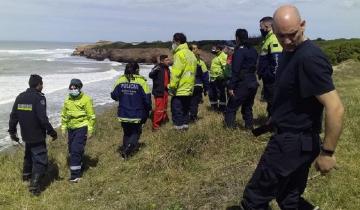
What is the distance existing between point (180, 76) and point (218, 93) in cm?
328

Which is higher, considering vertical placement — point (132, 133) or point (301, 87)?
point (301, 87)

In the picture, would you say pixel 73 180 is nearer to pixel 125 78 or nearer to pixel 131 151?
pixel 131 151

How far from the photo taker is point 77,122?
26.6 feet

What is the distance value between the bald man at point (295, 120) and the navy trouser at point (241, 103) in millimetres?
4526

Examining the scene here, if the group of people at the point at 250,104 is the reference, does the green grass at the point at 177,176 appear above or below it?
below

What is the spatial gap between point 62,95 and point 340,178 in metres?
17.1

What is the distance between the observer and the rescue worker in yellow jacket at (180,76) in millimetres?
8961

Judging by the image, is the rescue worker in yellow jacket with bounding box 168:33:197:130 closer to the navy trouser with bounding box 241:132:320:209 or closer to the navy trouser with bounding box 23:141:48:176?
the navy trouser with bounding box 23:141:48:176

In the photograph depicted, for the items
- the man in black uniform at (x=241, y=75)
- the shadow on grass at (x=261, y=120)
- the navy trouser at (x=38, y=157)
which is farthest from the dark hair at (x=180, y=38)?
the navy trouser at (x=38, y=157)

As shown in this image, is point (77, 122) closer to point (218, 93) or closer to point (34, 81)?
point (34, 81)

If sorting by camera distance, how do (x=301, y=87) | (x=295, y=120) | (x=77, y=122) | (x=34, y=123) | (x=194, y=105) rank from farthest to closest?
(x=194, y=105) < (x=77, y=122) < (x=34, y=123) < (x=295, y=120) < (x=301, y=87)

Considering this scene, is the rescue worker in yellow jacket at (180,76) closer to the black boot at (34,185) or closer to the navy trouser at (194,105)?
the navy trouser at (194,105)

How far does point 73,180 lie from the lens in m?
8.03

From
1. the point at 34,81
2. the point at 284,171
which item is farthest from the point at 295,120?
the point at 34,81
